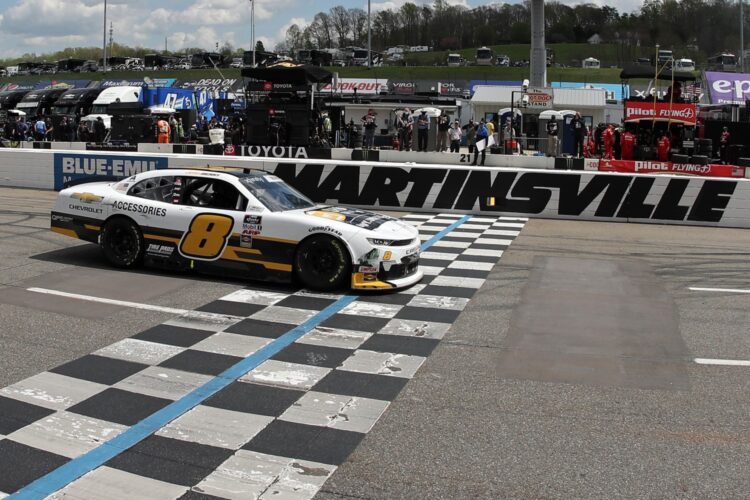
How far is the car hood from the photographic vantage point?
813cm

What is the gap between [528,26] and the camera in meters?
105

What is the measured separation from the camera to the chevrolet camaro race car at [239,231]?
8.07 metres

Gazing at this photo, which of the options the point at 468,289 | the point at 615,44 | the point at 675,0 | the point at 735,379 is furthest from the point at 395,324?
the point at 615,44

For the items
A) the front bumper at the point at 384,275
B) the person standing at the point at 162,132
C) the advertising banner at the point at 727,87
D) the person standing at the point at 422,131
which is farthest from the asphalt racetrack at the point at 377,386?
the advertising banner at the point at 727,87

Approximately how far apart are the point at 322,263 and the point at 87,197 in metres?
3.27

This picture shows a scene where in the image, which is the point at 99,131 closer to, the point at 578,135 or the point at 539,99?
the point at 539,99

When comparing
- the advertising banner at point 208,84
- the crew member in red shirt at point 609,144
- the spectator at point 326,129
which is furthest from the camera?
the advertising banner at point 208,84

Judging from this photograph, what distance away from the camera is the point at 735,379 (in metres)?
5.65

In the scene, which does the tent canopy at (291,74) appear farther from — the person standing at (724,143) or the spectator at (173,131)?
the person standing at (724,143)

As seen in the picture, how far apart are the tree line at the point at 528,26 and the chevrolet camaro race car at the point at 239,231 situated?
5105cm

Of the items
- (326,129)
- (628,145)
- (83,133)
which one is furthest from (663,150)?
(83,133)

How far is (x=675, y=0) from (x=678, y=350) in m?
65.1

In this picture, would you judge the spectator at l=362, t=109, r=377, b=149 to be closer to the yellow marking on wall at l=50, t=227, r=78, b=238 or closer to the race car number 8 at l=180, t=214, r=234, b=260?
the yellow marking on wall at l=50, t=227, r=78, b=238

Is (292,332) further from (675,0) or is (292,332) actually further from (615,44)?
(615,44)
